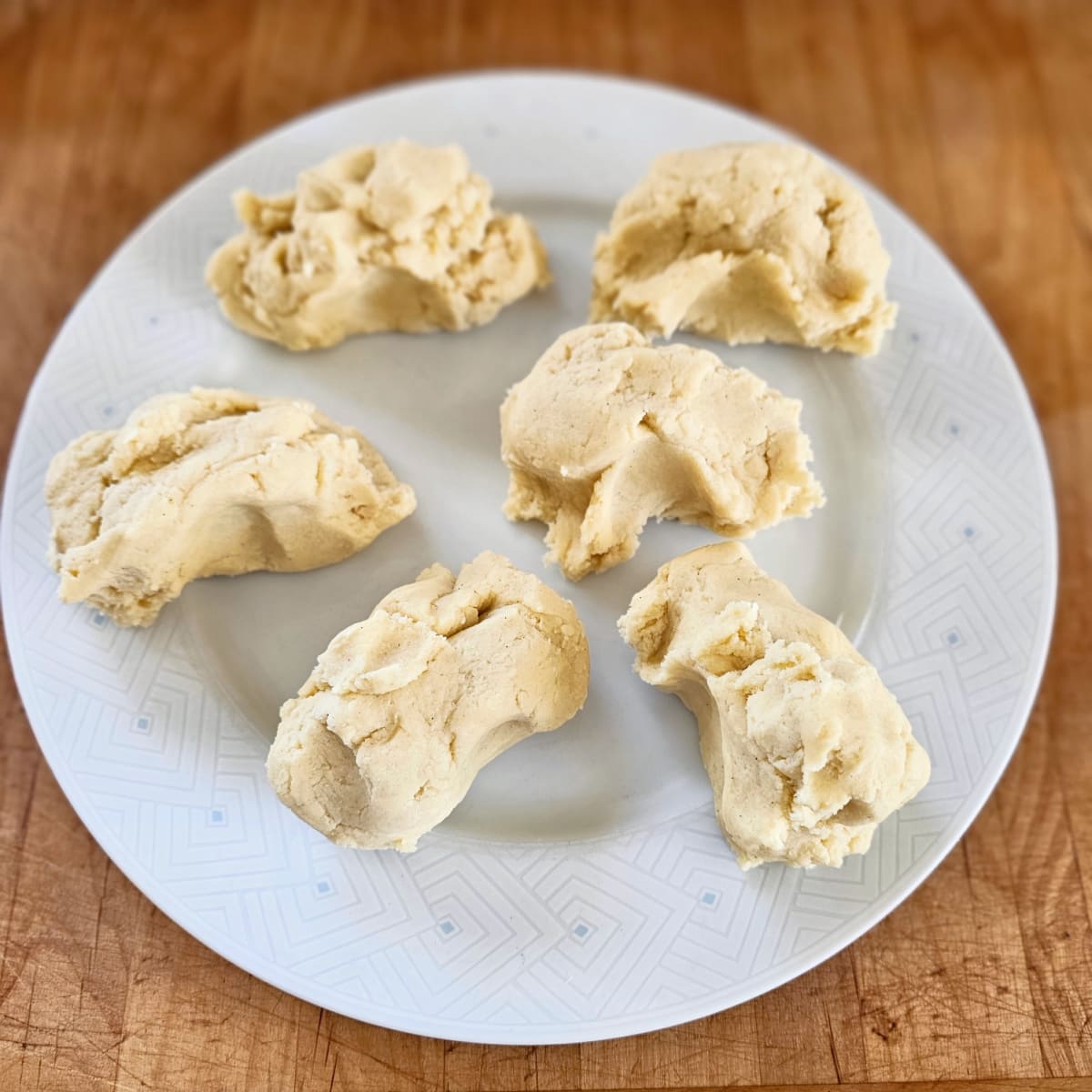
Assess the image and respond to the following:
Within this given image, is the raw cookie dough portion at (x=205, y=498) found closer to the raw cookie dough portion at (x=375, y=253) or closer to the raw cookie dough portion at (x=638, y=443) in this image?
the raw cookie dough portion at (x=375, y=253)

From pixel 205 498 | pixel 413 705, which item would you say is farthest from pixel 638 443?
pixel 205 498

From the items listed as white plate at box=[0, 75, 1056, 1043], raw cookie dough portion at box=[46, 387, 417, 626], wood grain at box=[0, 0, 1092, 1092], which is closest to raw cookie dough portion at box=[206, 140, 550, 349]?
white plate at box=[0, 75, 1056, 1043]

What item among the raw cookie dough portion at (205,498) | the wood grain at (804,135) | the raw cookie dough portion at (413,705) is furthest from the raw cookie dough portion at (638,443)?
the wood grain at (804,135)

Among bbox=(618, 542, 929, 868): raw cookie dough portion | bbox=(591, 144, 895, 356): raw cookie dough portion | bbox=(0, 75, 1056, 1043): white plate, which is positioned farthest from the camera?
bbox=(591, 144, 895, 356): raw cookie dough portion

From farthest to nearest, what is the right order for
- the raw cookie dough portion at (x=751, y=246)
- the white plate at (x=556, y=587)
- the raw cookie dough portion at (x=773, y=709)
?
1. the raw cookie dough portion at (x=751, y=246)
2. the white plate at (x=556, y=587)
3. the raw cookie dough portion at (x=773, y=709)

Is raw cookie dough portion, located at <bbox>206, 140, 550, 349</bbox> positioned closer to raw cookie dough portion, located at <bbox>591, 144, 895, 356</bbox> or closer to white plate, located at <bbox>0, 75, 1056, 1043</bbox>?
white plate, located at <bbox>0, 75, 1056, 1043</bbox>

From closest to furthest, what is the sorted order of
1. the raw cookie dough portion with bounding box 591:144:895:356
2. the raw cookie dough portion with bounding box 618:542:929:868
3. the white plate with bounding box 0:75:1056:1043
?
the raw cookie dough portion with bounding box 618:542:929:868
the white plate with bounding box 0:75:1056:1043
the raw cookie dough portion with bounding box 591:144:895:356
